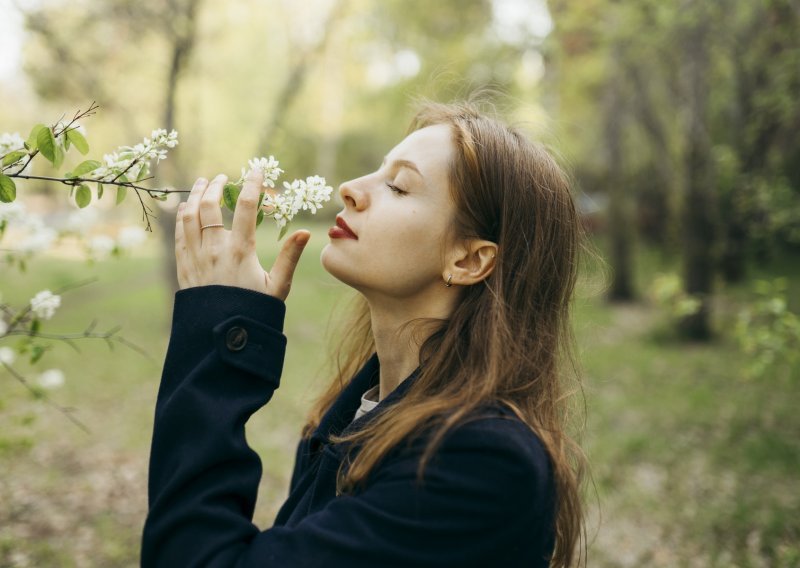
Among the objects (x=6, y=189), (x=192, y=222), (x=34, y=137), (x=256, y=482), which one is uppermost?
(x=34, y=137)

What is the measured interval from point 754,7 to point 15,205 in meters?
9.46

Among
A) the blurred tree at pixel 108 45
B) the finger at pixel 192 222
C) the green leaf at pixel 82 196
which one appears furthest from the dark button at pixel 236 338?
the blurred tree at pixel 108 45

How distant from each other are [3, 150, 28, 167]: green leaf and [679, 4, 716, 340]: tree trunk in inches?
380

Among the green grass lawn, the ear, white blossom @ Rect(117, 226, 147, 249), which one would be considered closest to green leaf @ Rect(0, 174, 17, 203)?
the ear

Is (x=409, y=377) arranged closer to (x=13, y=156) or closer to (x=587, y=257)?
(x=587, y=257)

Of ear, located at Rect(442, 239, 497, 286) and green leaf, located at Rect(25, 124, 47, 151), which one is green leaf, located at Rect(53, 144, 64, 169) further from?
ear, located at Rect(442, 239, 497, 286)

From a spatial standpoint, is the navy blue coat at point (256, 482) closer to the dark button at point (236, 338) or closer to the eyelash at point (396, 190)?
the dark button at point (236, 338)

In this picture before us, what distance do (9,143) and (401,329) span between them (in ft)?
3.39

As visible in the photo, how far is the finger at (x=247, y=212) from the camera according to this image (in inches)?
57.4

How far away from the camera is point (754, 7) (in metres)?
8.58

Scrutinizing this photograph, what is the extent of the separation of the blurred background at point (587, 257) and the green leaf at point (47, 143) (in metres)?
0.26

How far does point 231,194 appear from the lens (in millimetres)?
1553

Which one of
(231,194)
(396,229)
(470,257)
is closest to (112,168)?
(231,194)

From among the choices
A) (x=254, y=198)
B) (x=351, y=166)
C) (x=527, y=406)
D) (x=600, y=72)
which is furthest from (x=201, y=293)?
Answer: (x=351, y=166)
